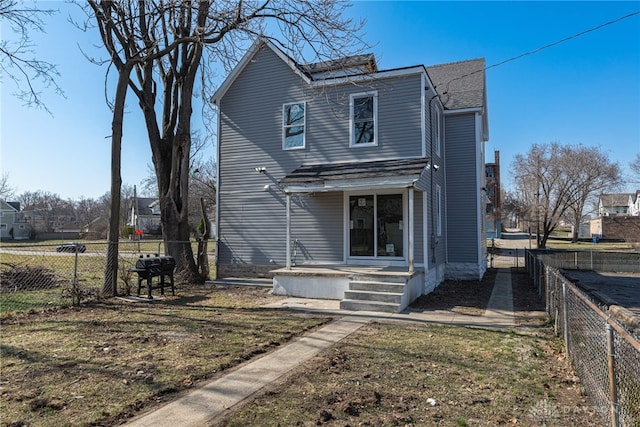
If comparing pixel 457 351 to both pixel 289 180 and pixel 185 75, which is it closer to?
pixel 289 180

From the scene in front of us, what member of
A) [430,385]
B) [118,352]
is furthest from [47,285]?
[430,385]

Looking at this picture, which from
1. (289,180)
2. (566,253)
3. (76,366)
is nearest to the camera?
(76,366)

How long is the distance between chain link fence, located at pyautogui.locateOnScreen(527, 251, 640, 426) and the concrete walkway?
102 inches

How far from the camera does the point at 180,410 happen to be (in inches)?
146

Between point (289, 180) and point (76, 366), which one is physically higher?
point (289, 180)

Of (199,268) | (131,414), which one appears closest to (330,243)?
(199,268)

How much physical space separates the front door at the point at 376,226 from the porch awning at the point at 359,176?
3.34 ft

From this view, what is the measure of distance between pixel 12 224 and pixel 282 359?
2952 inches

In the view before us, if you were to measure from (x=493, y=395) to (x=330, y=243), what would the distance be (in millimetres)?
8627

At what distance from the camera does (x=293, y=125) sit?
13289 millimetres

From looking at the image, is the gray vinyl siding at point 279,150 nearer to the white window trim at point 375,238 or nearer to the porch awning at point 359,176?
the white window trim at point 375,238

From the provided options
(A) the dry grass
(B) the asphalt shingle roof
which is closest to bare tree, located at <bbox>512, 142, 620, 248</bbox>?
(B) the asphalt shingle roof

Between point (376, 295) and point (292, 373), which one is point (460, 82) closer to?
point (376, 295)

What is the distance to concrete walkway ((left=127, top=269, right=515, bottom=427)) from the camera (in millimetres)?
3626
